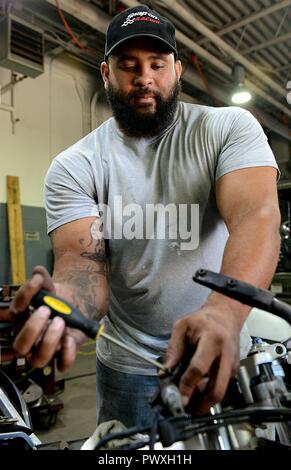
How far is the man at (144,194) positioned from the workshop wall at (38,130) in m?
2.50

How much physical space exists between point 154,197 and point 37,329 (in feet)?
1.87

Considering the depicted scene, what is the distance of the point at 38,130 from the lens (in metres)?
3.59

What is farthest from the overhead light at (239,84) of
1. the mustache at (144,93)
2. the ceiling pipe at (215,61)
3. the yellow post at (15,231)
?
the mustache at (144,93)

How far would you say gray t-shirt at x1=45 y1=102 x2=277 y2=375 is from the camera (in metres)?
0.93

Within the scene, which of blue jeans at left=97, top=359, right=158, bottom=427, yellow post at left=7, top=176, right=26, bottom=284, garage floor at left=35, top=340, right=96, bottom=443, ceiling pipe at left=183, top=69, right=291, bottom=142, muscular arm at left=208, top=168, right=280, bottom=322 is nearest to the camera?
muscular arm at left=208, top=168, right=280, bottom=322

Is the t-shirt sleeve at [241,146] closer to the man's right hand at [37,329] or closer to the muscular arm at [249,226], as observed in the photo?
the muscular arm at [249,226]

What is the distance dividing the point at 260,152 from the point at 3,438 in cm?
77

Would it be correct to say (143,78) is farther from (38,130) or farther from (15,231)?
(38,130)

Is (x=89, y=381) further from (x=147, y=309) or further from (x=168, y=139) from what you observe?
(x=168, y=139)

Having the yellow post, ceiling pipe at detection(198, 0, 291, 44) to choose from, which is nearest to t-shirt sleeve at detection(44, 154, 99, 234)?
ceiling pipe at detection(198, 0, 291, 44)

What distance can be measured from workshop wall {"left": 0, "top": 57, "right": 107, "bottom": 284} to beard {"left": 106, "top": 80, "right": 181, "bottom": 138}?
257 centimetres

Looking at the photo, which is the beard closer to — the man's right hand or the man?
the man

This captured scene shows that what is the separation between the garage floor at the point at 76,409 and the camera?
6.63ft

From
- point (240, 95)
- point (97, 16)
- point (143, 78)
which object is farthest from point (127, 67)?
point (240, 95)
